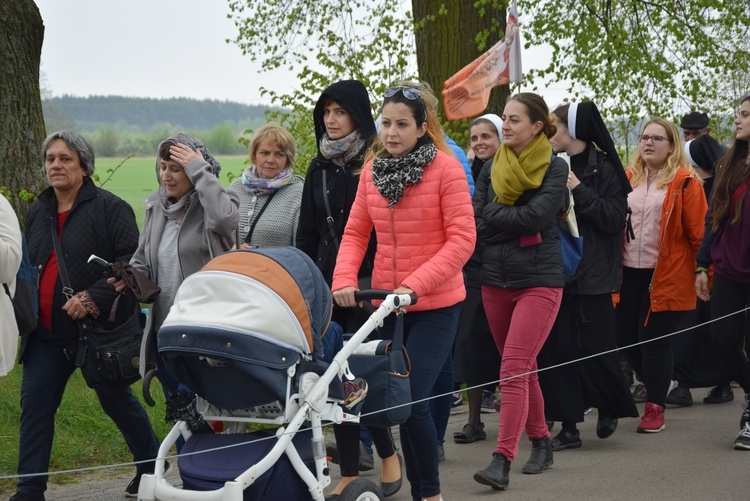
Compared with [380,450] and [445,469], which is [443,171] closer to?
[380,450]

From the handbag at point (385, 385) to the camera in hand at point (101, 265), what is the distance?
4.70 ft

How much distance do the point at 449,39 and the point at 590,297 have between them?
5.16m

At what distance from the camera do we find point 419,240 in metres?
5.40

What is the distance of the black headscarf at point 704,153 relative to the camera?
8977mm

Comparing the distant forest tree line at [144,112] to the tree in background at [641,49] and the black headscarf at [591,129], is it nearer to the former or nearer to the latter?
the tree in background at [641,49]

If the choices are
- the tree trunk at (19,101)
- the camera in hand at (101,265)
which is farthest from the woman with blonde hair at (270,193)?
the tree trunk at (19,101)

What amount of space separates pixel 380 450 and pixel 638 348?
3.14 meters

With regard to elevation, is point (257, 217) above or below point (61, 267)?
above

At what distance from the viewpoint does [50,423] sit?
5.77m

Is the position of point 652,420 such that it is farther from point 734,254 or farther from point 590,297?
point 734,254

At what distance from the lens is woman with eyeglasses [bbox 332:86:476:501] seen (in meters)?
5.26

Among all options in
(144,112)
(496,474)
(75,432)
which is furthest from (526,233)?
(144,112)

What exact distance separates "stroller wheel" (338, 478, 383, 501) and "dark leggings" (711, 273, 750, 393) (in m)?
2.93

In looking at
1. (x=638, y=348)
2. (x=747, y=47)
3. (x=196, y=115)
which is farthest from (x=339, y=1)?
(x=196, y=115)
